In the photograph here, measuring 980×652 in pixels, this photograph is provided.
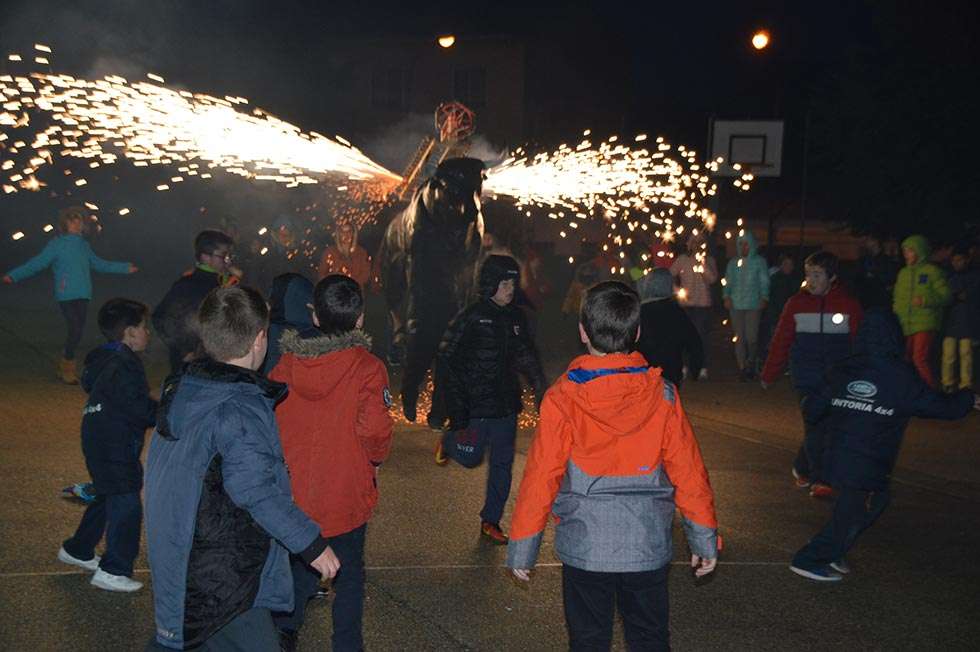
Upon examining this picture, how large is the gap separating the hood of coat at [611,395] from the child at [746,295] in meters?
11.2

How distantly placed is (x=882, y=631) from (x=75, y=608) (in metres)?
4.02

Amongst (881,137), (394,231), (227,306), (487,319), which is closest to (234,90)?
(881,137)

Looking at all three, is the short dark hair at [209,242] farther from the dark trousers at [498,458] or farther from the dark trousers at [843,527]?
the dark trousers at [843,527]

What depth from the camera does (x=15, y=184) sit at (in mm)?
34219

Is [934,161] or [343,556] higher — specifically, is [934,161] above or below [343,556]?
above

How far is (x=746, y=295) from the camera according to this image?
15.1m

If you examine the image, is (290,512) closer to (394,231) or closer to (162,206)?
(394,231)

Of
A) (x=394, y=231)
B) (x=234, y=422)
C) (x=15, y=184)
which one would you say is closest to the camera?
(x=234, y=422)

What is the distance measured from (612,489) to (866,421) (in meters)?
2.89

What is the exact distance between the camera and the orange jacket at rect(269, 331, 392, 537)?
4.81 meters

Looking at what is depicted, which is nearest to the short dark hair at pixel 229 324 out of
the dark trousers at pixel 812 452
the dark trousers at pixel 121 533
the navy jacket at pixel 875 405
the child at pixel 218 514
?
the child at pixel 218 514

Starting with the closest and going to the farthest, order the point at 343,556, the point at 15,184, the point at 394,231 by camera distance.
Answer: the point at 343,556, the point at 394,231, the point at 15,184

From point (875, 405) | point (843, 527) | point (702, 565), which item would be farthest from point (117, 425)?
point (875, 405)

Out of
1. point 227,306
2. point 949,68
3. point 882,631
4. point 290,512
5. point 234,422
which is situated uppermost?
point 949,68
